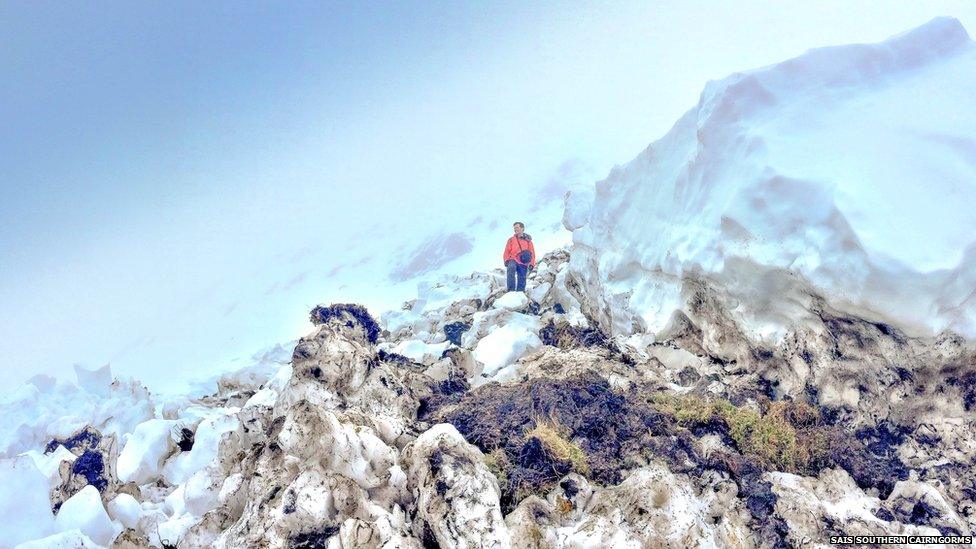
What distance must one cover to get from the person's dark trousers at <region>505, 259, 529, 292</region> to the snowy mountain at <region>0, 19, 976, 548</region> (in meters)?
5.69

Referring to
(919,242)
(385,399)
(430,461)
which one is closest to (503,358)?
(385,399)

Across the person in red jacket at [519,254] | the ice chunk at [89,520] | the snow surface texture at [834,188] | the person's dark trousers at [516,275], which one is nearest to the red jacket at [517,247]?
the person in red jacket at [519,254]

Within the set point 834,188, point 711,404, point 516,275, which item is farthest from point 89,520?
point 516,275

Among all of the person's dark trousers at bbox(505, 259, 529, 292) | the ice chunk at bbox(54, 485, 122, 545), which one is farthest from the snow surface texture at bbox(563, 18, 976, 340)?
the ice chunk at bbox(54, 485, 122, 545)

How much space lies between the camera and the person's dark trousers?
53.3 ft

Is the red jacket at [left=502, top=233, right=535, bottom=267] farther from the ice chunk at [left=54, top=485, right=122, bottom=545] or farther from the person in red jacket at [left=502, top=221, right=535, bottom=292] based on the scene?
the ice chunk at [left=54, top=485, right=122, bottom=545]

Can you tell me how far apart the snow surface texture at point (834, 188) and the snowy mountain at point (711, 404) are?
0.03 metres

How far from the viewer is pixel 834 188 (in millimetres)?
6996

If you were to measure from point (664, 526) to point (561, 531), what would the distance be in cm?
92

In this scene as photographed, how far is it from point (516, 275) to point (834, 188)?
10160 millimetres

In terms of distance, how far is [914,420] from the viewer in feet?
23.0

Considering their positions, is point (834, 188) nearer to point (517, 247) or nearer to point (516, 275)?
point (517, 247)

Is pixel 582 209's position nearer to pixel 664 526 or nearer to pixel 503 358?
pixel 503 358

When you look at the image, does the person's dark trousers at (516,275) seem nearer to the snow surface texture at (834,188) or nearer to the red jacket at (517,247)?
the red jacket at (517,247)
